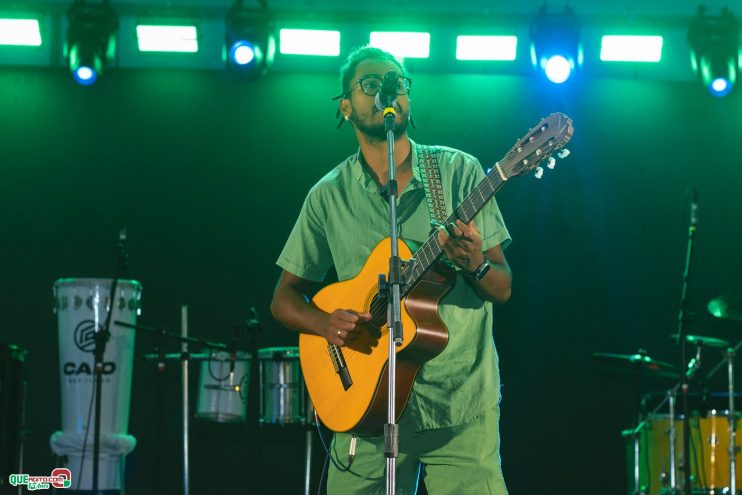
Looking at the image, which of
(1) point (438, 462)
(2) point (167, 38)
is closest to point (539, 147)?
(1) point (438, 462)

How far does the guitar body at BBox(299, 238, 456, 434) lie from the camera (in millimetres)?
3242

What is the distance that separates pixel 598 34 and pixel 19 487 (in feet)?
17.8

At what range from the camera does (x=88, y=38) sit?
739 centimetres

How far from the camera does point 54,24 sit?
308 inches

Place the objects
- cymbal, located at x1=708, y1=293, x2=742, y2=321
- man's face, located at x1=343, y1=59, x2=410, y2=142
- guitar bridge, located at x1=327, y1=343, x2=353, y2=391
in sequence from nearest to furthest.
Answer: guitar bridge, located at x1=327, y1=343, x2=353, y2=391 → man's face, located at x1=343, y1=59, x2=410, y2=142 → cymbal, located at x1=708, y1=293, x2=742, y2=321

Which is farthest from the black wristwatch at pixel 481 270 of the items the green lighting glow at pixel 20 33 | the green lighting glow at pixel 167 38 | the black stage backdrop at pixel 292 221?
the green lighting glow at pixel 20 33

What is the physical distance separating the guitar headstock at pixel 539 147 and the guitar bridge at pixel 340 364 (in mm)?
978

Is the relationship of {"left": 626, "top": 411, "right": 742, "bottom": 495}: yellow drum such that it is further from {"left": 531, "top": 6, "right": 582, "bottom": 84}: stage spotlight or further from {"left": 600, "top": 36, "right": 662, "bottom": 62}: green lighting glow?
{"left": 600, "top": 36, "right": 662, "bottom": 62}: green lighting glow

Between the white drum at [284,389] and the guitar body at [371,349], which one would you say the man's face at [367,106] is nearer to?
the guitar body at [371,349]

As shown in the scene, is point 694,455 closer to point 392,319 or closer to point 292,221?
point 292,221

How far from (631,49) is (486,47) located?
1163 mm

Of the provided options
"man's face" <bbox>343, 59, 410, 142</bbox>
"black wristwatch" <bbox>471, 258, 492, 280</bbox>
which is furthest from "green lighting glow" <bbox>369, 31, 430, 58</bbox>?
"black wristwatch" <bbox>471, 258, 492, 280</bbox>

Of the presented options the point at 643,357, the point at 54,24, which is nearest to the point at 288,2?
the point at 54,24

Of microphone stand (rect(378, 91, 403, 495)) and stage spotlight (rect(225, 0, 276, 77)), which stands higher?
stage spotlight (rect(225, 0, 276, 77))
